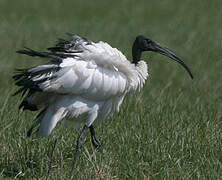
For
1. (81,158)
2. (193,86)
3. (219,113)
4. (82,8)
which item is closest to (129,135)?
(81,158)

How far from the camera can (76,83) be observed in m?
5.27

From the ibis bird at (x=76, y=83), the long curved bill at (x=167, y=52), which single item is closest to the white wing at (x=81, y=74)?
the ibis bird at (x=76, y=83)

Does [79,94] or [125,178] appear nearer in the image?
[125,178]

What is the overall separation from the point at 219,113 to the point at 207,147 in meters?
1.61

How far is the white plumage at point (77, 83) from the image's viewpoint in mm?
5230

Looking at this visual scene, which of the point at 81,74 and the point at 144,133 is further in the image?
the point at 144,133

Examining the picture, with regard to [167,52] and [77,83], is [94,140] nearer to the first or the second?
[77,83]

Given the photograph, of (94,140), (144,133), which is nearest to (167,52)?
(144,133)

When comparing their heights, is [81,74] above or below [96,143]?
above

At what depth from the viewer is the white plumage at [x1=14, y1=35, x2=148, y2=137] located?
5.23 m

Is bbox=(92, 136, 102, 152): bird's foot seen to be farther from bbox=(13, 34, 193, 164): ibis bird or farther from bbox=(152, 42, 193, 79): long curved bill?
bbox=(152, 42, 193, 79): long curved bill

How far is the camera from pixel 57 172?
5.00m

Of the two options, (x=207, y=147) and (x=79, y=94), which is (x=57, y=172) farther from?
(x=207, y=147)

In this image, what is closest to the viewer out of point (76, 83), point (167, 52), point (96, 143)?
point (76, 83)
